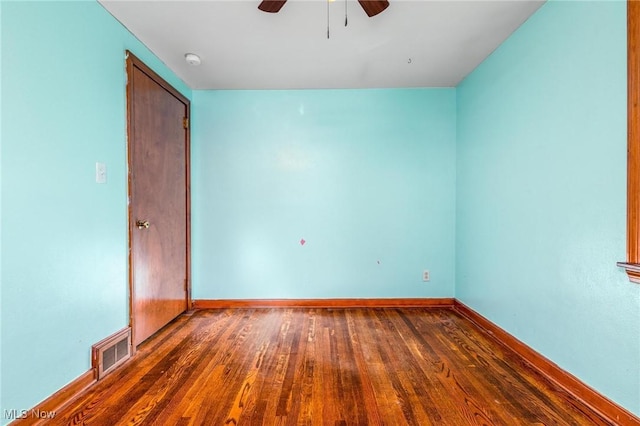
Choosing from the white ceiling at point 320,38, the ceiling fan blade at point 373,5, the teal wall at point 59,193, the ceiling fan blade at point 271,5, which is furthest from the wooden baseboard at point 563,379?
the teal wall at point 59,193

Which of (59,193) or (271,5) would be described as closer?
(59,193)

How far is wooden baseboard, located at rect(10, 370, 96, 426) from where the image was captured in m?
1.37

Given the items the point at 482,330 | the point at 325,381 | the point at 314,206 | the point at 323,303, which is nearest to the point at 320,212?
the point at 314,206

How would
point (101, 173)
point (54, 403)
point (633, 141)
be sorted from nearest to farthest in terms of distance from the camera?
1. point (633, 141)
2. point (54, 403)
3. point (101, 173)

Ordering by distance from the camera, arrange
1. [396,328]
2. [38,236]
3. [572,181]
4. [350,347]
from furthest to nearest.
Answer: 1. [396,328]
2. [350,347]
3. [572,181]
4. [38,236]

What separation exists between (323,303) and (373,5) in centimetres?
262

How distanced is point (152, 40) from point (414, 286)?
3.25m

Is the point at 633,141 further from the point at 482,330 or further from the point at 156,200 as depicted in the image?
the point at 156,200

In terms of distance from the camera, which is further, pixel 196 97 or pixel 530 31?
pixel 196 97

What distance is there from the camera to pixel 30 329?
1.40m

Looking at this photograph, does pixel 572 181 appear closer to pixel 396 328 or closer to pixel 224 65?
pixel 396 328

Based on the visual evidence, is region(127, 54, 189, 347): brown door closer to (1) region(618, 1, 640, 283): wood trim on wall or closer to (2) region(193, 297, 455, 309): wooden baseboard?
(2) region(193, 297, 455, 309): wooden baseboard

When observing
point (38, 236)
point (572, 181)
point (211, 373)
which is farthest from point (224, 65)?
point (572, 181)

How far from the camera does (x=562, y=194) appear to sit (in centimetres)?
173
